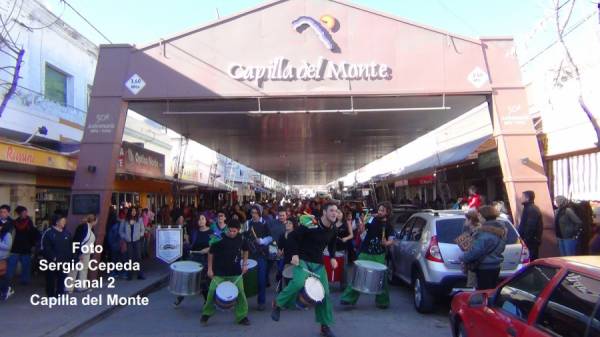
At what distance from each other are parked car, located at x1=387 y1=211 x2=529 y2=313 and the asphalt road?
0.46 meters

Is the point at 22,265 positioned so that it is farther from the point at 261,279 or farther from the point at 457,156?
the point at 457,156

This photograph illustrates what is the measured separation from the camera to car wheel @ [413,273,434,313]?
325 inches

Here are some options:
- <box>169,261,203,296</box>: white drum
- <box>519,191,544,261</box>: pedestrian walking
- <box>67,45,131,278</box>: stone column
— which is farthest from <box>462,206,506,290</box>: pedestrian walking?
<box>67,45,131,278</box>: stone column

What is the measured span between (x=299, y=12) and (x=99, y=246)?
21.5 feet

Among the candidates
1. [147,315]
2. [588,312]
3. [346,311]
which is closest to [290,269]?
[346,311]

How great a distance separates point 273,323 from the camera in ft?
26.2

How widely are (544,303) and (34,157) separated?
33.7 feet

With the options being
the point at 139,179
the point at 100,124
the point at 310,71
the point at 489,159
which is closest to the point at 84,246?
the point at 100,124

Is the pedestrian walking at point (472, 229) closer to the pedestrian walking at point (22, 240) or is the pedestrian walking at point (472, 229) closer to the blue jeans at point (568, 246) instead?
the blue jeans at point (568, 246)

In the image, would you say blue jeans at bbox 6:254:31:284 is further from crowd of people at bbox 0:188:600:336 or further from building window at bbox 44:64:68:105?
building window at bbox 44:64:68:105

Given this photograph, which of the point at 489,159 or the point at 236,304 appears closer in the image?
the point at 236,304

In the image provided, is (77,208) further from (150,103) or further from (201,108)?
(201,108)

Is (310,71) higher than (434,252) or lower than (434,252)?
higher

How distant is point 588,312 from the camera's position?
3549 mm
